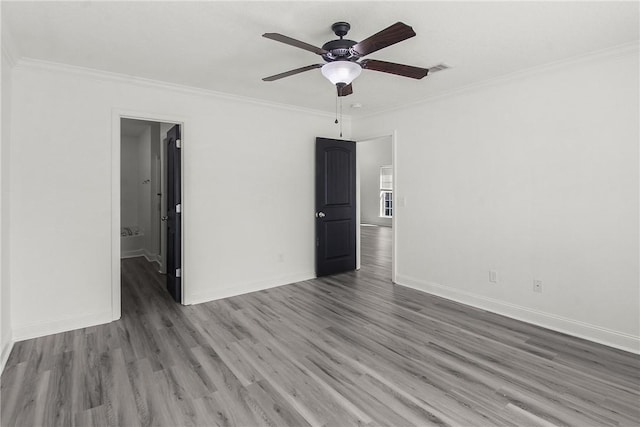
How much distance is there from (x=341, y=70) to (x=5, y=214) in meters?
2.92

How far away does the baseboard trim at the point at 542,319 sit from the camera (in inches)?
116

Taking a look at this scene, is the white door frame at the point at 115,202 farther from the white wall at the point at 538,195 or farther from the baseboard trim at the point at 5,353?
the white wall at the point at 538,195

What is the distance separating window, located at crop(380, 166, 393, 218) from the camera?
1175 cm

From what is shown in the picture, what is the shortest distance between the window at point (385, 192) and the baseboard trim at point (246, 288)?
7.02 metres

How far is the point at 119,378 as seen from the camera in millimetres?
2490

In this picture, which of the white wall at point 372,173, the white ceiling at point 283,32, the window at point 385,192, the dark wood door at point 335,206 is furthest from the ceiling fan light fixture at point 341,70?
the window at point 385,192

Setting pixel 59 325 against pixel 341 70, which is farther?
pixel 59 325

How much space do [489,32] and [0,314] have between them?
14.2ft

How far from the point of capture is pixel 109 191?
138 inches

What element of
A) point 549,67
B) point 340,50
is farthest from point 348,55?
point 549,67

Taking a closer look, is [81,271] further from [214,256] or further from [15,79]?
[15,79]

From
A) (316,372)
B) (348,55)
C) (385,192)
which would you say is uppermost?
(348,55)

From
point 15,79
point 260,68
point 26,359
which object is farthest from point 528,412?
point 15,79

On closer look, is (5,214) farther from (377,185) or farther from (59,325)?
(377,185)
